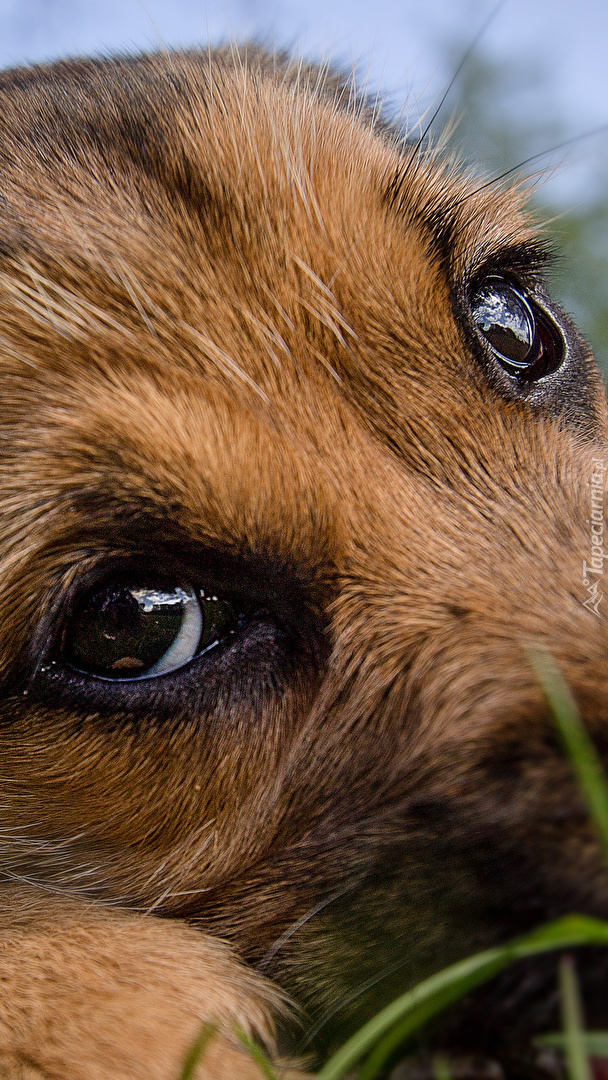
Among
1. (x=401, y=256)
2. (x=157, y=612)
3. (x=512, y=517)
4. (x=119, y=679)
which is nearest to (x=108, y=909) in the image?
(x=119, y=679)

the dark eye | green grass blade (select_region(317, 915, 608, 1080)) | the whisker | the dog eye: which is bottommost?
the whisker

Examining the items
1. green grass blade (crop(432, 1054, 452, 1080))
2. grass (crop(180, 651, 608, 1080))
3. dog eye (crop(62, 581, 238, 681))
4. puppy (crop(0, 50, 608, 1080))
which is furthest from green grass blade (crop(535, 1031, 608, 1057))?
dog eye (crop(62, 581, 238, 681))

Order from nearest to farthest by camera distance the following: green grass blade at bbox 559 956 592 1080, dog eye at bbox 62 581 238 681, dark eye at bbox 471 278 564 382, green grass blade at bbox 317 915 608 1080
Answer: green grass blade at bbox 559 956 592 1080, green grass blade at bbox 317 915 608 1080, dog eye at bbox 62 581 238 681, dark eye at bbox 471 278 564 382

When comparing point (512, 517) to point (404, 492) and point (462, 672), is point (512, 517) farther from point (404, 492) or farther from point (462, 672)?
point (462, 672)

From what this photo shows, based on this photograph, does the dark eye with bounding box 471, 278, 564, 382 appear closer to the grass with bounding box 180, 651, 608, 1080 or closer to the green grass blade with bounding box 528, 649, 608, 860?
the green grass blade with bounding box 528, 649, 608, 860

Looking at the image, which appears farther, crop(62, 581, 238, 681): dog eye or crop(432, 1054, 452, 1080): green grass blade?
crop(62, 581, 238, 681): dog eye

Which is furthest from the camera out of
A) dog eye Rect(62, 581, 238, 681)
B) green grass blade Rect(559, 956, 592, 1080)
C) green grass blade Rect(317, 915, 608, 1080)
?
dog eye Rect(62, 581, 238, 681)

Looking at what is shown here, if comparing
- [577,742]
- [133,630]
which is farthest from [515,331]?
[577,742]

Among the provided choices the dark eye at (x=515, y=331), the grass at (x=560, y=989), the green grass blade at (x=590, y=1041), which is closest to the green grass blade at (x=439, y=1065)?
the grass at (x=560, y=989)

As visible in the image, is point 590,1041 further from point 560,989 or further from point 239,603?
point 239,603
